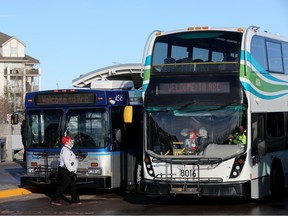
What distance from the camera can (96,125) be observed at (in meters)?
17.0

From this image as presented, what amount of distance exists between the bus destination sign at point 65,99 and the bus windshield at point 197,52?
8.10 ft

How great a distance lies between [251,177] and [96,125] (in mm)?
4566

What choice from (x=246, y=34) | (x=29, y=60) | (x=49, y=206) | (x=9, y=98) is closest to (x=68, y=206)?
(x=49, y=206)

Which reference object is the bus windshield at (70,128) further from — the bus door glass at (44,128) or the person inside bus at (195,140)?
the person inside bus at (195,140)

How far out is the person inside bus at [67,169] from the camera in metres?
15.6

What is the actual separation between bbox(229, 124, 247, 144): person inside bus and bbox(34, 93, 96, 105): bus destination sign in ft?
13.7

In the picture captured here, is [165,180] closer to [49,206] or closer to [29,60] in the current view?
[49,206]

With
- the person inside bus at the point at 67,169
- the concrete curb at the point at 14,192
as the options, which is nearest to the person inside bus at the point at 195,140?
the person inside bus at the point at 67,169

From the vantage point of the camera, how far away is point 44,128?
Result: 1766cm

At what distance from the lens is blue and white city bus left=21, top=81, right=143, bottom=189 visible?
16.9 meters

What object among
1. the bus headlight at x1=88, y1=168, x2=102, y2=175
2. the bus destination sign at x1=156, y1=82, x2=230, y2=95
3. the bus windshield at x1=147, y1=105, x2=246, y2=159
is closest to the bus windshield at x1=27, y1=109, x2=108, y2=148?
the bus headlight at x1=88, y1=168, x2=102, y2=175

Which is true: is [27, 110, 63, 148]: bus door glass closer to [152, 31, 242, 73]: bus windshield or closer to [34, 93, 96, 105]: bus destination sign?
[34, 93, 96, 105]: bus destination sign

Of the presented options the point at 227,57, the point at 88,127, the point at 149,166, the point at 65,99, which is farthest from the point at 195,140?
the point at 65,99

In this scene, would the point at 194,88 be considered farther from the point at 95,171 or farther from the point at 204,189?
the point at 95,171
